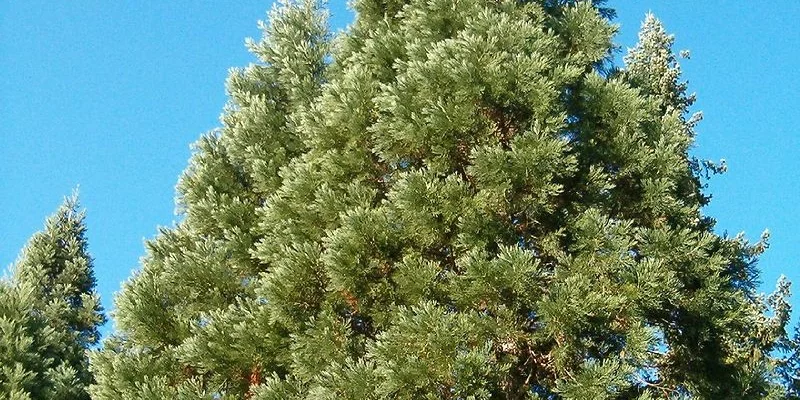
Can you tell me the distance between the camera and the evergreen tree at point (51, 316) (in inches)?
413

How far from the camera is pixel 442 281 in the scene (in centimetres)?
613

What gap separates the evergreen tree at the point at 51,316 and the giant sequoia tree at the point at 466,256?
223cm

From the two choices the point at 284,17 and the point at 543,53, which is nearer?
the point at 543,53

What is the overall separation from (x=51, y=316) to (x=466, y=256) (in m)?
10.9

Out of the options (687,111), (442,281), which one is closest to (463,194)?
(442,281)

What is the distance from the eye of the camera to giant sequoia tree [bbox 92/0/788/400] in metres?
5.65

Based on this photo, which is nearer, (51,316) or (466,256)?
(466,256)

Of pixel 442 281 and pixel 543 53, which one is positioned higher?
pixel 543 53

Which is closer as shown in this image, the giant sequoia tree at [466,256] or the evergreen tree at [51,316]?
the giant sequoia tree at [466,256]

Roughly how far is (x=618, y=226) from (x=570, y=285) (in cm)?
82

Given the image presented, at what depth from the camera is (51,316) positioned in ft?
45.5

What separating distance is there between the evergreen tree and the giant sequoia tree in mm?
2233

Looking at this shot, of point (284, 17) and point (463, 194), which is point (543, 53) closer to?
point (463, 194)

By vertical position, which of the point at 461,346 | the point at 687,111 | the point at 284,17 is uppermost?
the point at 687,111
